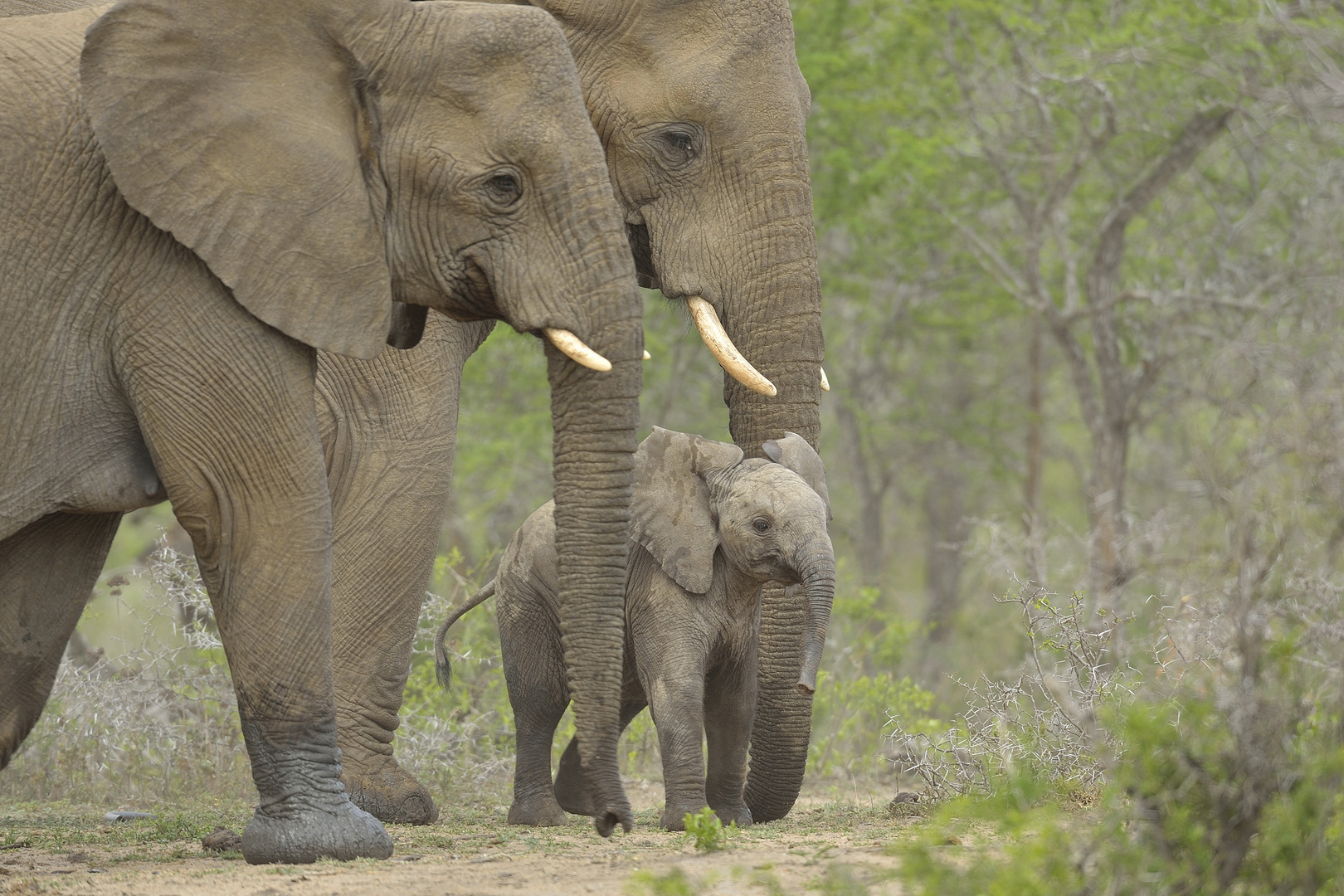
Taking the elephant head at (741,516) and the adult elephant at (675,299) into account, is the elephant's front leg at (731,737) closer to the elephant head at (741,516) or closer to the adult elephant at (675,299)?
the adult elephant at (675,299)

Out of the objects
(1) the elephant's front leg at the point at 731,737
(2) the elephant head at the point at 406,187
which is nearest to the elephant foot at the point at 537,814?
(1) the elephant's front leg at the point at 731,737

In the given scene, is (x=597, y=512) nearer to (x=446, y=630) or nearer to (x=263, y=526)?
(x=263, y=526)

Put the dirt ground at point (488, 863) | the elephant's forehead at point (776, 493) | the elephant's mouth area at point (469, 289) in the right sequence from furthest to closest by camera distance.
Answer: the elephant's forehead at point (776, 493) < the elephant's mouth area at point (469, 289) < the dirt ground at point (488, 863)

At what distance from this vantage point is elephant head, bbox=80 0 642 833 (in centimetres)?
520

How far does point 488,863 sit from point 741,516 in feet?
4.90

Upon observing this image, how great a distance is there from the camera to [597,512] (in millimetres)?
5320

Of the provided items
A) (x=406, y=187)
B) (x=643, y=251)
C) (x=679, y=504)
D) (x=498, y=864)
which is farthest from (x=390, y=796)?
(x=406, y=187)

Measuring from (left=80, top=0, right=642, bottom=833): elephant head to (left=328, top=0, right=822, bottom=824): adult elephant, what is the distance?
48.0 inches

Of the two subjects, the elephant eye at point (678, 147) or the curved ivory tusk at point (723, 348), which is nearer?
the curved ivory tusk at point (723, 348)

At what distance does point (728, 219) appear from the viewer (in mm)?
6633

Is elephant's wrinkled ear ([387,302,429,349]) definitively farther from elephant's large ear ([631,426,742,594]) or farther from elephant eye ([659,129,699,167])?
elephant eye ([659,129,699,167])

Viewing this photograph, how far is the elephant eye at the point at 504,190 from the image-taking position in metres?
5.35

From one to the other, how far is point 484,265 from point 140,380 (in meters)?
1.02

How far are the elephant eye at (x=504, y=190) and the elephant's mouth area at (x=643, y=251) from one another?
4.44ft
